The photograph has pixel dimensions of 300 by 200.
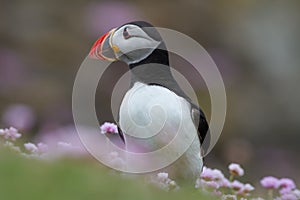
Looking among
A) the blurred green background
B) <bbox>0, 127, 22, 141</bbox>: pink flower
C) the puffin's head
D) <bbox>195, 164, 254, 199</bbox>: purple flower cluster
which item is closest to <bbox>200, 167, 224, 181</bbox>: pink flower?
<bbox>195, 164, 254, 199</bbox>: purple flower cluster

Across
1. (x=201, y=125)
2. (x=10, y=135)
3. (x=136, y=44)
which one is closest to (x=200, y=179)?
(x=201, y=125)

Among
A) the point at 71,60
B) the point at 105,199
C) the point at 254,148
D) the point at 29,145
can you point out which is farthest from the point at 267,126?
the point at 105,199

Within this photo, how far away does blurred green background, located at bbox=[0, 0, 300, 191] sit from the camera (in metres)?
15.1

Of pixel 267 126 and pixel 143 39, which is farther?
pixel 267 126

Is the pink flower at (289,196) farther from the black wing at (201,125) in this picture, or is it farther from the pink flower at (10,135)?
the pink flower at (10,135)

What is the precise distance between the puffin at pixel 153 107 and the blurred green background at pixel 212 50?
782cm

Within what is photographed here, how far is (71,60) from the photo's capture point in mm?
15820

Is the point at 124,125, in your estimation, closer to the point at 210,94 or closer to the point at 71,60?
Result: the point at 210,94

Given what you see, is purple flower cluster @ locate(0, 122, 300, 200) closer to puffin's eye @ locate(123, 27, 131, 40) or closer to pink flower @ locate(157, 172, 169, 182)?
pink flower @ locate(157, 172, 169, 182)

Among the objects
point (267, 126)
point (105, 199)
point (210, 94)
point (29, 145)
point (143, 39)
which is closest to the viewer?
point (105, 199)

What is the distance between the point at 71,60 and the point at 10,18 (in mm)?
1296

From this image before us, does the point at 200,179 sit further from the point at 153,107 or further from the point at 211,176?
the point at 153,107

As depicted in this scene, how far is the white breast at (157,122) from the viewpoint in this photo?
20.8ft

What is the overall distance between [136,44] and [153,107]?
681mm
